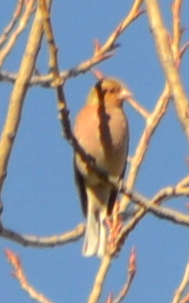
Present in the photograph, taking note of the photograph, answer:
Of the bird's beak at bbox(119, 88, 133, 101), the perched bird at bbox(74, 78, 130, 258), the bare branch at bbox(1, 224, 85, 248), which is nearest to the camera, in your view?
the bare branch at bbox(1, 224, 85, 248)

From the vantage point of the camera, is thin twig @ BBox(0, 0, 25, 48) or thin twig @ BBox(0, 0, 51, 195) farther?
thin twig @ BBox(0, 0, 25, 48)

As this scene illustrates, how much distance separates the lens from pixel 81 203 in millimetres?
5008

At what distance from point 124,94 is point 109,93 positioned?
0.13 metres

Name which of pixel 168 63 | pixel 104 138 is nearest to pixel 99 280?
pixel 168 63

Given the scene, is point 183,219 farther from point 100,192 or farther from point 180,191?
point 100,192

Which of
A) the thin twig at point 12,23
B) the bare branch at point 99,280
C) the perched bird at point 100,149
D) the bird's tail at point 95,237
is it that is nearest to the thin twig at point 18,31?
the thin twig at point 12,23

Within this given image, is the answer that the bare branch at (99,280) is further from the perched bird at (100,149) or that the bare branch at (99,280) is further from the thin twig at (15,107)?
the perched bird at (100,149)

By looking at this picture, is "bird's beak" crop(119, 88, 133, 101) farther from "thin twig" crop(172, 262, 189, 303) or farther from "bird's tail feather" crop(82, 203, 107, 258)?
"thin twig" crop(172, 262, 189, 303)

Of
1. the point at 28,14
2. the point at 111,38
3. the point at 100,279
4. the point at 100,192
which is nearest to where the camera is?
the point at 100,279

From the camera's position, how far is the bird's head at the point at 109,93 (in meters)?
4.83

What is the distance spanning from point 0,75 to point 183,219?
1113 millimetres

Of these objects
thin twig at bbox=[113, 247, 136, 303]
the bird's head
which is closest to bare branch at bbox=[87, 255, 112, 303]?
thin twig at bbox=[113, 247, 136, 303]

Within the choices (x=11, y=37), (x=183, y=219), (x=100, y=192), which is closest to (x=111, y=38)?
(x=11, y=37)

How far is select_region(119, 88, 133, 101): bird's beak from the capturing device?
476cm
